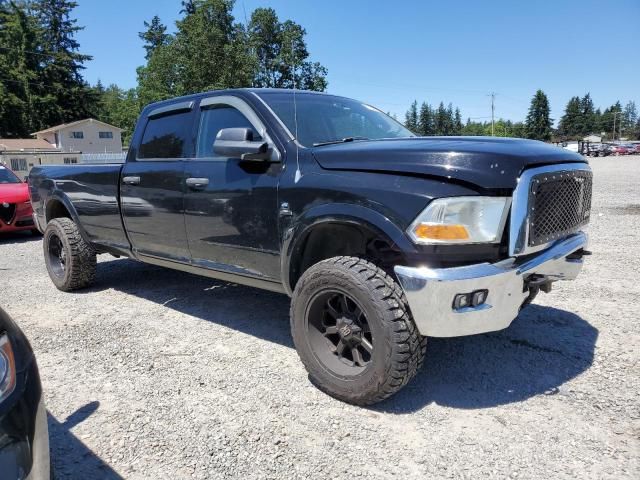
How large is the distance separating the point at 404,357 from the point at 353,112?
223 centimetres

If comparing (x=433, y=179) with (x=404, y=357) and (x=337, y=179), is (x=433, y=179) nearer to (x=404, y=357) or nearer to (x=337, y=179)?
(x=337, y=179)

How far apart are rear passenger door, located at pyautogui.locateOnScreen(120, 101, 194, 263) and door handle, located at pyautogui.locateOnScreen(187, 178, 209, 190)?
134 mm

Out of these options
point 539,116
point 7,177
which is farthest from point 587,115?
point 7,177

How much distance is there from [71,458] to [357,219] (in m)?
1.92

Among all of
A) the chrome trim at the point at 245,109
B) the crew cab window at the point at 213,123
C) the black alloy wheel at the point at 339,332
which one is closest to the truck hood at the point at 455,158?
the chrome trim at the point at 245,109

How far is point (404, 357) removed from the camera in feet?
8.47

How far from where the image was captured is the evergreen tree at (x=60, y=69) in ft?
203

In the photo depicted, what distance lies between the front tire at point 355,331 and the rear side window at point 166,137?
1861mm

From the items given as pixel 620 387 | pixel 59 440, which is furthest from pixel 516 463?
pixel 59 440

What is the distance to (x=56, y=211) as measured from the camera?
18.9 feet

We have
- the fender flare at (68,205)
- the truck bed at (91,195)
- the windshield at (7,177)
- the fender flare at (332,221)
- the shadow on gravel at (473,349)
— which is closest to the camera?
the fender flare at (332,221)

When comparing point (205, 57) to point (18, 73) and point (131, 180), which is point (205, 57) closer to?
Answer: point (18, 73)

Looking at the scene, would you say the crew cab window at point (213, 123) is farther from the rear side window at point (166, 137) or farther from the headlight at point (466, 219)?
the headlight at point (466, 219)

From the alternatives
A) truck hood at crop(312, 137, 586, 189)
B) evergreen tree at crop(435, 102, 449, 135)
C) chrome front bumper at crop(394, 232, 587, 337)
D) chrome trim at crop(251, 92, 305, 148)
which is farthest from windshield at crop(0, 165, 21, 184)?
evergreen tree at crop(435, 102, 449, 135)
